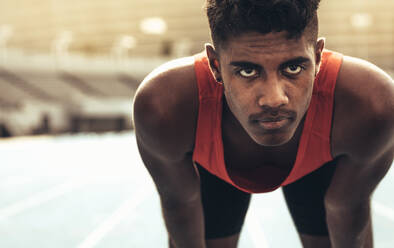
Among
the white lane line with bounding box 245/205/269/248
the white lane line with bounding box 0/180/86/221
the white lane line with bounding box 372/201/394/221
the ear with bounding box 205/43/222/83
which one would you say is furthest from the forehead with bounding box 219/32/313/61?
the white lane line with bounding box 0/180/86/221

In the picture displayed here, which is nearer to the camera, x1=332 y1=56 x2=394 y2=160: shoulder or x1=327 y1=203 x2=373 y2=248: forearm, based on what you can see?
x1=332 y1=56 x2=394 y2=160: shoulder

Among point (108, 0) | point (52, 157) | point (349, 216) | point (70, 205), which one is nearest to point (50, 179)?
point (70, 205)

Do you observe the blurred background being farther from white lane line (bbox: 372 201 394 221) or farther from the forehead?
the forehead

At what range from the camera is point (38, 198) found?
439cm

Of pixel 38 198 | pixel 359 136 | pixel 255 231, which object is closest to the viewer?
pixel 359 136

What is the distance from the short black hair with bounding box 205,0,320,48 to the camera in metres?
0.95

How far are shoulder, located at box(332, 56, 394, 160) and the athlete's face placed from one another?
17 cm

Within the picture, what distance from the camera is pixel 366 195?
4.61 ft

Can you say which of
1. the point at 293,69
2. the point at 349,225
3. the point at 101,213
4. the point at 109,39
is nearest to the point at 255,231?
the point at 101,213

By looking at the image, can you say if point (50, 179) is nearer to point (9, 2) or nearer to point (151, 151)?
point (151, 151)

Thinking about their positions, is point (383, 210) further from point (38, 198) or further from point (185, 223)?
point (38, 198)

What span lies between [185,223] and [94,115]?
1682cm

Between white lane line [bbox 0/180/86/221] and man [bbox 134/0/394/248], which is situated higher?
man [bbox 134/0/394/248]

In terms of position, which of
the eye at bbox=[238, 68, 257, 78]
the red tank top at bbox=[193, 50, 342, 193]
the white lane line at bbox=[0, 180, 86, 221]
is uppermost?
the eye at bbox=[238, 68, 257, 78]
